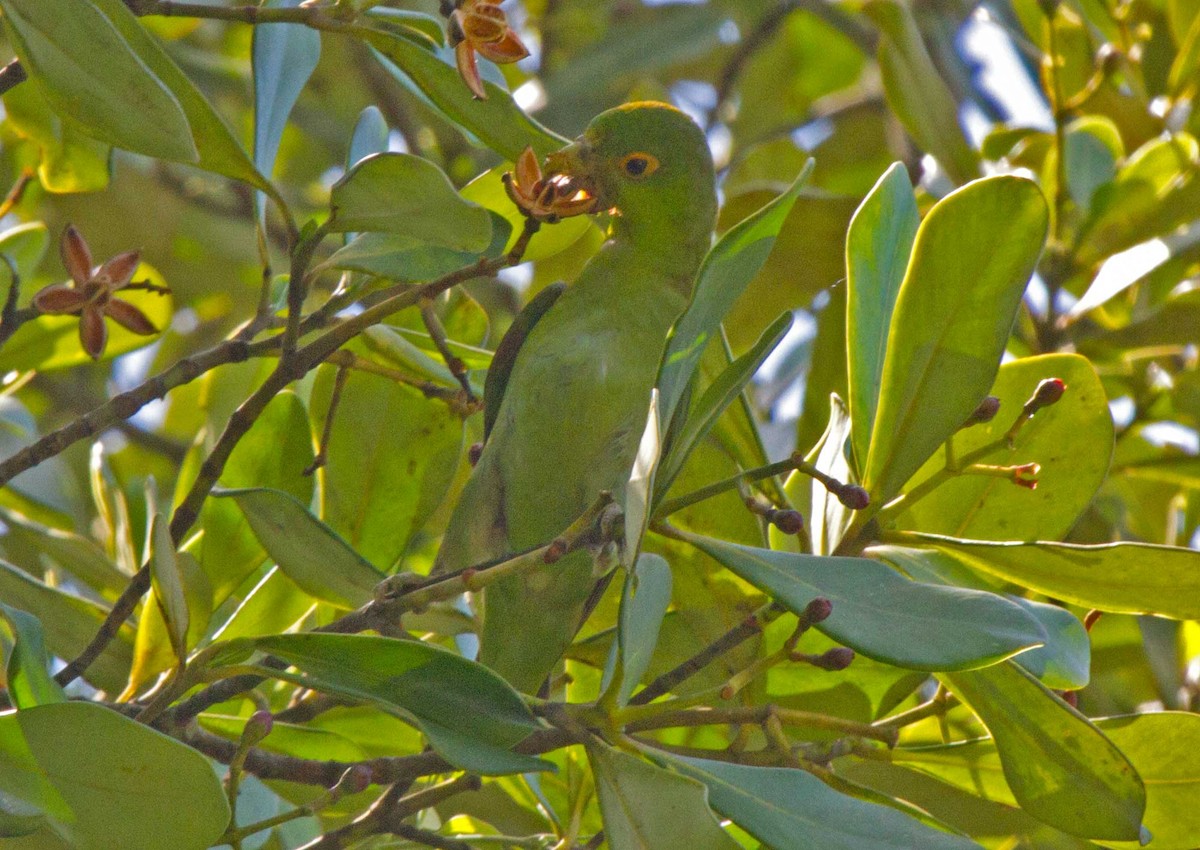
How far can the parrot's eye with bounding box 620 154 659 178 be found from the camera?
1.74 meters

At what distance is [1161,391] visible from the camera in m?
2.20

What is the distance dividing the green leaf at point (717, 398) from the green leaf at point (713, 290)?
0.07 ft

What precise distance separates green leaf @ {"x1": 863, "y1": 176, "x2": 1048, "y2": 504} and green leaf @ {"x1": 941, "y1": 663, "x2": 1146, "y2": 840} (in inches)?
7.4

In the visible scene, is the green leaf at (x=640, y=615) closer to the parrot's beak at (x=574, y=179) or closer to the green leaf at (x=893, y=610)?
the green leaf at (x=893, y=610)

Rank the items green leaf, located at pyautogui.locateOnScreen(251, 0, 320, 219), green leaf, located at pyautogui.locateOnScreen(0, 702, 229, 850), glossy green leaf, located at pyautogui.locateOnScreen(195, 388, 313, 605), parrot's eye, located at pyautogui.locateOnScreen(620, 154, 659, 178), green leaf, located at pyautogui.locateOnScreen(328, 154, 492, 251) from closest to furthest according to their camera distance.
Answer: green leaf, located at pyautogui.locateOnScreen(0, 702, 229, 850)
green leaf, located at pyautogui.locateOnScreen(328, 154, 492, 251)
green leaf, located at pyautogui.locateOnScreen(251, 0, 320, 219)
glossy green leaf, located at pyautogui.locateOnScreen(195, 388, 313, 605)
parrot's eye, located at pyautogui.locateOnScreen(620, 154, 659, 178)

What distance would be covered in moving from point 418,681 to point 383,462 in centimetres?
60

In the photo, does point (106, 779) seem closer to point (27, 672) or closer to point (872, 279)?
point (27, 672)

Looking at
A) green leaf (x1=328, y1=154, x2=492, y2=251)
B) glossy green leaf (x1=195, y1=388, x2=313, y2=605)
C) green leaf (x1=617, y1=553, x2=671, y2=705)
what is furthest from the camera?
glossy green leaf (x1=195, y1=388, x2=313, y2=605)

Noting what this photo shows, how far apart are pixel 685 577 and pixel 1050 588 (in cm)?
37

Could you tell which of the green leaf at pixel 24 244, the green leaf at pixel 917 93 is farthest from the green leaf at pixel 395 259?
the green leaf at pixel 917 93

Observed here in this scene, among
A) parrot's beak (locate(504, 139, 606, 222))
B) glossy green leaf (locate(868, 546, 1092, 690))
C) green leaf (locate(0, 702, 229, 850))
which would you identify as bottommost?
glossy green leaf (locate(868, 546, 1092, 690))

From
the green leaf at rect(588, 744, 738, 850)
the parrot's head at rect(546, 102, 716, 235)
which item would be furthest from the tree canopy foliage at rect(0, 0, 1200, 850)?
the parrot's head at rect(546, 102, 716, 235)

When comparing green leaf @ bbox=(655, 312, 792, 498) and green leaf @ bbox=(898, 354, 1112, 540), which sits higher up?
green leaf @ bbox=(655, 312, 792, 498)

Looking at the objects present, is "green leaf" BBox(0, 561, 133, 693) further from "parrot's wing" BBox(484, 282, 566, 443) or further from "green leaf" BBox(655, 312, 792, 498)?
"green leaf" BBox(655, 312, 792, 498)
